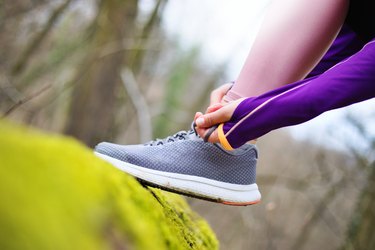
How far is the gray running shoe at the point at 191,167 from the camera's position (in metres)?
1.39

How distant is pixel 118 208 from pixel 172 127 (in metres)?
10.3

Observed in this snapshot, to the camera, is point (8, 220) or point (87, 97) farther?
point (87, 97)

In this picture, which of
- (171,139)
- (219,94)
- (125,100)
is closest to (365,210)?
(125,100)

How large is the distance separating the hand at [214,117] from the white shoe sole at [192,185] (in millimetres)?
152

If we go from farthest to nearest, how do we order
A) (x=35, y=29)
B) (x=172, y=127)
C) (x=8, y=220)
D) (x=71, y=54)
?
(x=172, y=127)
(x=71, y=54)
(x=35, y=29)
(x=8, y=220)

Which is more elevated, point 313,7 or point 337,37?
point 313,7

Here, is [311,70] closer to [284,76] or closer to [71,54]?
[284,76]

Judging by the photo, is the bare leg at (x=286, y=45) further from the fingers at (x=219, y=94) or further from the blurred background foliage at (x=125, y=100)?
the blurred background foliage at (x=125, y=100)

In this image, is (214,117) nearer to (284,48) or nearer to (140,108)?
(284,48)

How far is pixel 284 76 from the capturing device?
1.48m

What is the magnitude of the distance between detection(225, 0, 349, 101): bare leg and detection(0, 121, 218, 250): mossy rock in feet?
2.47

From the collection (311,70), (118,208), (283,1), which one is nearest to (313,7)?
(283,1)

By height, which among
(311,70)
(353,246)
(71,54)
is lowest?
(353,246)

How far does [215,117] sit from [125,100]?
5.22m
